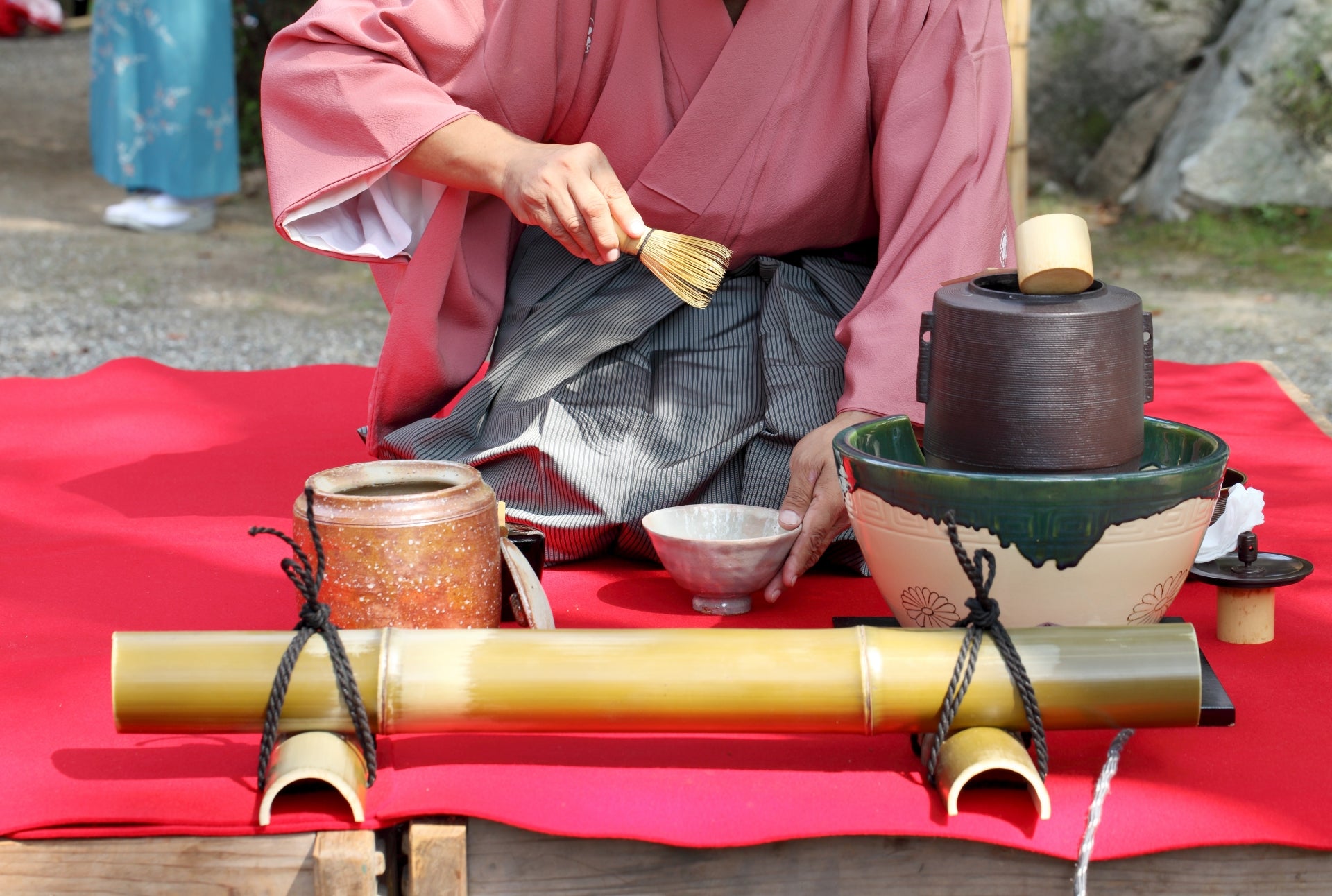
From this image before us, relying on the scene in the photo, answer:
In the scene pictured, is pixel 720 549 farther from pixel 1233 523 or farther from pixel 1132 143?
pixel 1132 143

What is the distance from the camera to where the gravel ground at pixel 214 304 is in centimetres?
448

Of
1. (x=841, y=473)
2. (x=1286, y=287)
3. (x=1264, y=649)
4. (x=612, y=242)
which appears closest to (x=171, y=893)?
(x=841, y=473)

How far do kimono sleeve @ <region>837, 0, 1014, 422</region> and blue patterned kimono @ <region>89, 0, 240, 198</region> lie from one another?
194 inches

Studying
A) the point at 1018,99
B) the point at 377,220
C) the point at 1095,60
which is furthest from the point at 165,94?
the point at 377,220

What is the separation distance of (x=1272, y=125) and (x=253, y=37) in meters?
5.03

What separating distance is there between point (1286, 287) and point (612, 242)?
421cm

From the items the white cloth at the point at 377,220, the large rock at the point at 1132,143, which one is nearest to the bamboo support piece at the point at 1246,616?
the white cloth at the point at 377,220

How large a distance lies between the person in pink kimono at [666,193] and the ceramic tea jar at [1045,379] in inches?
15.7

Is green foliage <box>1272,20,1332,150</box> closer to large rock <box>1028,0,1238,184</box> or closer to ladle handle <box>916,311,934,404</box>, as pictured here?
large rock <box>1028,0,1238,184</box>

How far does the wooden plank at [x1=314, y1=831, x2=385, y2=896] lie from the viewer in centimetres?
122

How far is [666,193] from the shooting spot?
6.73 feet

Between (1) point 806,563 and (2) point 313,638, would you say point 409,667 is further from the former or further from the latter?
(1) point 806,563

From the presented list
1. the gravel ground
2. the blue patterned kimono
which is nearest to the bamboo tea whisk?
the gravel ground

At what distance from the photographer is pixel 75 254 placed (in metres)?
5.87
